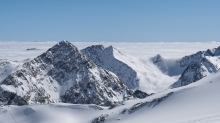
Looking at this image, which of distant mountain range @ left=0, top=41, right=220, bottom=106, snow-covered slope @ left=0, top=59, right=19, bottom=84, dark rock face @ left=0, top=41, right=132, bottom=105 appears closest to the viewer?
dark rock face @ left=0, top=41, right=132, bottom=105

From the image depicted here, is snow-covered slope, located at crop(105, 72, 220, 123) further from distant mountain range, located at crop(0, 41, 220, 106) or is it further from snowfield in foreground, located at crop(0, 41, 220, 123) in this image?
distant mountain range, located at crop(0, 41, 220, 106)

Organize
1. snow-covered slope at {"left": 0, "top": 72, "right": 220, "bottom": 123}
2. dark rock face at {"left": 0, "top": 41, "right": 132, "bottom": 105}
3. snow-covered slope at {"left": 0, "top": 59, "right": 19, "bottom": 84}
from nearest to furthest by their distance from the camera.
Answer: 1. snow-covered slope at {"left": 0, "top": 72, "right": 220, "bottom": 123}
2. dark rock face at {"left": 0, "top": 41, "right": 132, "bottom": 105}
3. snow-covered slope at {"left": 0, "top": 59, "right": 19, "bottom": 84}

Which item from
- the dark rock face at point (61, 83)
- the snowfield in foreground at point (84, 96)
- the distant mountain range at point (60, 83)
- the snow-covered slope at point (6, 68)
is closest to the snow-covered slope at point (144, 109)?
the snowfield in foreground at point (84, 96)

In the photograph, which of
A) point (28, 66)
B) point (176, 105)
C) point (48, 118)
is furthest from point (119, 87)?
point (176, 105)

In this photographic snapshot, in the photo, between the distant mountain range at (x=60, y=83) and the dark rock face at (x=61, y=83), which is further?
the distant mountain range at (x=60, y=83)

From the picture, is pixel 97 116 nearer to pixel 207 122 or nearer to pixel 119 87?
pixel 207 122

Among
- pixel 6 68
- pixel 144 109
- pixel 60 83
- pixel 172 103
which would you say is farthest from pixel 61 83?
pixel 172 103

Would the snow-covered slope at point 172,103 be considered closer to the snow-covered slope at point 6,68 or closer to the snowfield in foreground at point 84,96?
the snowfield in foreground at point 84,96

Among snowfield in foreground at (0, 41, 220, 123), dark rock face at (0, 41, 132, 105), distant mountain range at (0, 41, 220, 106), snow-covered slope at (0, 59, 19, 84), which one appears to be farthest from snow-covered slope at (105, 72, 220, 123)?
snow-covered slope at (0, 59, 19, 84)
